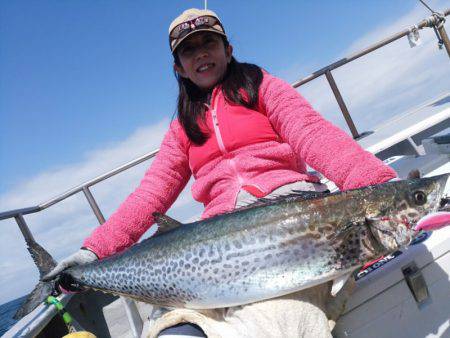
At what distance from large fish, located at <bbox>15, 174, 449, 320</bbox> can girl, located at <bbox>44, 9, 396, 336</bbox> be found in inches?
4.5

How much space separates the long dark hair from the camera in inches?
103

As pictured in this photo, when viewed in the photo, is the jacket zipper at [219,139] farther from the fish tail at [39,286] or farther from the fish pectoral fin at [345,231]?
the fish tail at [39,286]

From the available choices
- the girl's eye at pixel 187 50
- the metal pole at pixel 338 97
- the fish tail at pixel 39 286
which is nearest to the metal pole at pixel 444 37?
the metal pole at pixel 338 97

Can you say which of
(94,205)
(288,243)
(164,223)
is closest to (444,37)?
(288,243)

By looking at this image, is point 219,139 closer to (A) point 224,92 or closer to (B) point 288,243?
(A) point 224,92

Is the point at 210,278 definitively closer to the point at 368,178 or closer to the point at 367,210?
the point at 367,210

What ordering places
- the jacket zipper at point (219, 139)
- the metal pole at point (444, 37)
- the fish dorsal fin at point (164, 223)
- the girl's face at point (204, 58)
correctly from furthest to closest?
the metal pole at point (444, 37) < the girl's face at point (204, 58) < the jacket zipper at point (219, 139) < the fish dorsal fin at point (164, 223)

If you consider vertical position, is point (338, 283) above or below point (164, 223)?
below

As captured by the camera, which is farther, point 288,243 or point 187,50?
point 187,50

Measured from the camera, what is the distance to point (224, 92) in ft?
8.82

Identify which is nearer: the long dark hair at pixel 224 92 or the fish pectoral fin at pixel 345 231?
the fish pectoral fin at pixel 345 231

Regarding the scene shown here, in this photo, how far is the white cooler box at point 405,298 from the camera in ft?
6.28

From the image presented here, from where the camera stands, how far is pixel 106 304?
432cm

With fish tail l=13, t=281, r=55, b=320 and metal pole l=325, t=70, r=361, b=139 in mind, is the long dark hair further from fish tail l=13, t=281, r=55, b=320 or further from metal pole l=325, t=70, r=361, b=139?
metal pole l=325, t=70, r=361, b=139
